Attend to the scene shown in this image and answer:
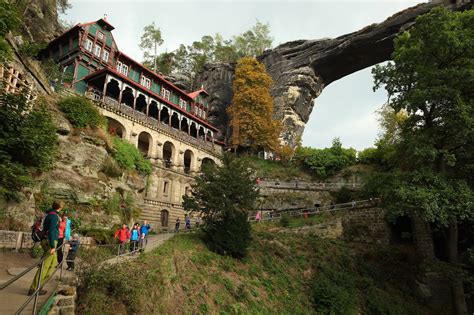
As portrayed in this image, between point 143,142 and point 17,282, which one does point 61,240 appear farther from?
point 143,142

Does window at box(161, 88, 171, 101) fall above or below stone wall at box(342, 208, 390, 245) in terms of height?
above

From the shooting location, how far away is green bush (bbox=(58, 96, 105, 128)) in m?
20.4

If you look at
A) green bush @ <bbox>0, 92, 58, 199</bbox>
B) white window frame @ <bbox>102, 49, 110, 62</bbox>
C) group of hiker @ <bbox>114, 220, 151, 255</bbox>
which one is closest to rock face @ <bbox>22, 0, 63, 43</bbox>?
white window frame @ <bbox>102, 49, 110, 62</bbox>

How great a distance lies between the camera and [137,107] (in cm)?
3772

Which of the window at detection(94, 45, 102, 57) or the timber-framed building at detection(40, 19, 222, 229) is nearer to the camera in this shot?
the timber-framed building at detection(40, 19, 222, 229)

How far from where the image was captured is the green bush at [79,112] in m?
20.4

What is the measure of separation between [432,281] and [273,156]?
82.7ft

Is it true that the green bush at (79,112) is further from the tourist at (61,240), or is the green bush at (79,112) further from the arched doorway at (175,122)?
the arched doorway at (175,122)

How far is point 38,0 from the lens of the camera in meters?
35.0

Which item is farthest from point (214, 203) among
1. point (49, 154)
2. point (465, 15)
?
point (465, 15)

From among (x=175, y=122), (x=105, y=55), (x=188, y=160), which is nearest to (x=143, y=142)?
(x=175, y=122)

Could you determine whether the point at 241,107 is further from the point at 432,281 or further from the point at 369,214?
the point at 432,281

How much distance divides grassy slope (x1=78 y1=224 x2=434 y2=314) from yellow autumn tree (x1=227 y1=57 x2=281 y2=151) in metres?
17.6

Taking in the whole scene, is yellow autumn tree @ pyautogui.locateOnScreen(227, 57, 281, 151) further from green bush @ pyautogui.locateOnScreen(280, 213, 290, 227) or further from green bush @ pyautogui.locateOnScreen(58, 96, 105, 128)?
green bush @ pyautogui.locateOnScreen(58, 96, 105, 128)
